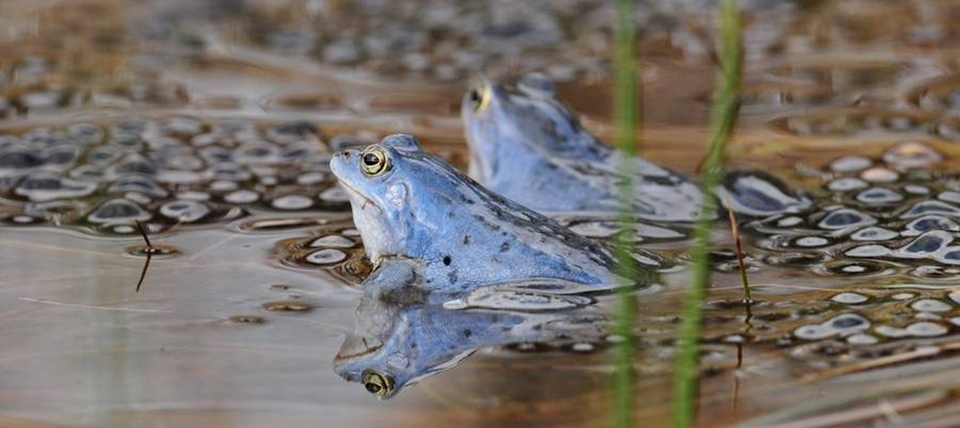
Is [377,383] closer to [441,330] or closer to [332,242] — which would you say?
[441,330]

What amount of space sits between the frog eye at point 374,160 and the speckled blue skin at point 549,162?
2.63 feet

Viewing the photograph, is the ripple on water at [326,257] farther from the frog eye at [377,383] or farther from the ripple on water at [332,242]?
the frog eye at [377,383]

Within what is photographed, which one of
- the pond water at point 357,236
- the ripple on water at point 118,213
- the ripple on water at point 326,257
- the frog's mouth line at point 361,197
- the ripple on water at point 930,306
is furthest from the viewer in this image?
the ripple on water at point 118,213

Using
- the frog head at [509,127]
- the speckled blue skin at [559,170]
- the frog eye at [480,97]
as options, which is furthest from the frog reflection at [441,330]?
the frog eye at [480,97]

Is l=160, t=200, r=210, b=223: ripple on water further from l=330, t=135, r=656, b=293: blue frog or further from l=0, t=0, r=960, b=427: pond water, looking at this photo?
l=330, t=135, r=656, b=293: blue frog

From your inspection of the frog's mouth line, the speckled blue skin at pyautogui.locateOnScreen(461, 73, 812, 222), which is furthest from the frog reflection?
the speckled blue skin at pyautogui.locateOnScreen(461, 73, 812, 222)

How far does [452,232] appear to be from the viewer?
335 centimetres

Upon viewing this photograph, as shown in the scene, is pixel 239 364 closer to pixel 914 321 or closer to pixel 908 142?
pixel 914 321

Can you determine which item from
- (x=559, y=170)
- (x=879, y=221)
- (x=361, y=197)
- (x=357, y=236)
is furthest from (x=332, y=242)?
(x=879, y=221)

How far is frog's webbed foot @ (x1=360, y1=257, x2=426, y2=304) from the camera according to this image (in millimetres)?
3279

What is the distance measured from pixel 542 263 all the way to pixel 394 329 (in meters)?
0.40

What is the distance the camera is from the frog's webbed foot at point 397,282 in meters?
3.28

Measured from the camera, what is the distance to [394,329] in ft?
10.1

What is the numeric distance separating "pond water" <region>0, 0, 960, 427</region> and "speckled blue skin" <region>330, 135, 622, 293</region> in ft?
0.35
